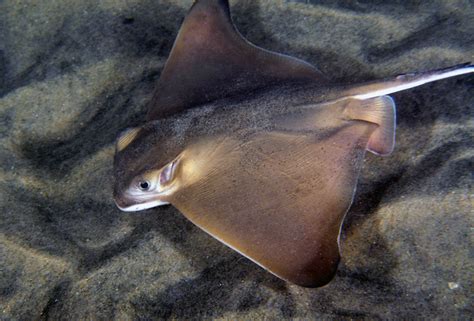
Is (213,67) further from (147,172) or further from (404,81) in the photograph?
(404,81)

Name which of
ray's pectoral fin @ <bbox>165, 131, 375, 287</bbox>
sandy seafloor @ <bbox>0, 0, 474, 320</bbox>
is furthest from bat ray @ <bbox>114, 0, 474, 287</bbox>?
sandy seafloor @ <bbox>0, 0, 474, 320</bbox>

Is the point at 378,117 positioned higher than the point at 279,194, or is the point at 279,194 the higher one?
the point at 279,194

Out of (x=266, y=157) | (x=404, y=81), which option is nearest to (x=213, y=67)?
(x=266, y=157)

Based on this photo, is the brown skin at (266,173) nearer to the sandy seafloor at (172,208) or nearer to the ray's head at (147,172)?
the ray's head at (147,172)

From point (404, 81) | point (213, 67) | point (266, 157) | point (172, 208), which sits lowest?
point (172, 208)

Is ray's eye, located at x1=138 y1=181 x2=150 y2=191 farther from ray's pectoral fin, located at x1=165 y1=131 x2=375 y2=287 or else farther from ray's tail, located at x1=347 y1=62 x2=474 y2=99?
ray's tail, located at x1=347 y1=62 x2=474 y2=99

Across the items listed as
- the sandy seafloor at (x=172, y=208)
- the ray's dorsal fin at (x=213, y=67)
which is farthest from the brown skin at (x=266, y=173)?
the sandy seafloor at (x=172, y=208)

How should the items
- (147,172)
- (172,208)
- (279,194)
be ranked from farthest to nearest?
(172,208) → (147,172) → (279,194)
